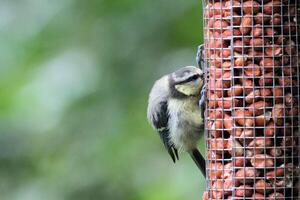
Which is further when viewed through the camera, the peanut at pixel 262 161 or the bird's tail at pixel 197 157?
the bird's tail at pixel 197 157

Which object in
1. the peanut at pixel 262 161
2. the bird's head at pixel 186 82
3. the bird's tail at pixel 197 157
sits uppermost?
the bird's head at pixel 186 82

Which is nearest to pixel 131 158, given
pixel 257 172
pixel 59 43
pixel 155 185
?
pixel 155 185

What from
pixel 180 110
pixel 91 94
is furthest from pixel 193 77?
pixel 91 94

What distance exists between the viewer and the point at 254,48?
6.99m

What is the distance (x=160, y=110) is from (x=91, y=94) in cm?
167

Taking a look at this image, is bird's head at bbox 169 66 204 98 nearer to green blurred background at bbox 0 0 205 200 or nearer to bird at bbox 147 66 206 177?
bird at bbox 147 66 206 177

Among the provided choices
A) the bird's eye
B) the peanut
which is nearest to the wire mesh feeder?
the peanut

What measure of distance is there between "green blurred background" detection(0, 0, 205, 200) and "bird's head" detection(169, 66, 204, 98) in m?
1.79

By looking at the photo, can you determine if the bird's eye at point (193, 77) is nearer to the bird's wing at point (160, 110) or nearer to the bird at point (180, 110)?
the bird at point (180, 110)

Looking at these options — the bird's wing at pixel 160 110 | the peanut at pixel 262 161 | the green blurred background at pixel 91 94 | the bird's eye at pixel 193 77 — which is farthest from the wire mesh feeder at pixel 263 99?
the green blurred background at pixel 91 94

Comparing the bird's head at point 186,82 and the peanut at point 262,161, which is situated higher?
the bird's head at point 186,82

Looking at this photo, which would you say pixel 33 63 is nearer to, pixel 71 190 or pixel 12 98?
pixel 12 98

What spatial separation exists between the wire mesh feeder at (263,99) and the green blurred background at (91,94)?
2.72 metres

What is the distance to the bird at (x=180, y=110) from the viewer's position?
25.7ft
